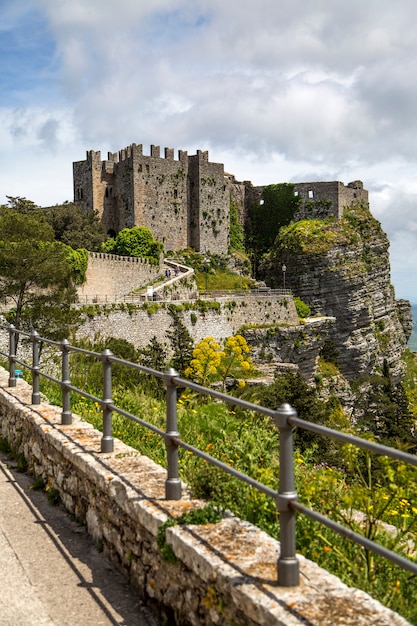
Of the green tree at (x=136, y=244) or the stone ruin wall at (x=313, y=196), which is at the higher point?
the stone ruin wall at (x=313, y=196)

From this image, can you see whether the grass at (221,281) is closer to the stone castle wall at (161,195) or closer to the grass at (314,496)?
the stone castle wall at (161,195)

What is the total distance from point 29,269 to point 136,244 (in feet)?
84.6

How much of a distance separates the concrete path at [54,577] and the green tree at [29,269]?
73.9 feet

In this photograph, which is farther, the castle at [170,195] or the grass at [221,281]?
the castle at [170,195]

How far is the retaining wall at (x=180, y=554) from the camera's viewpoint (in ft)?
9.56

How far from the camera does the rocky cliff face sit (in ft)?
173

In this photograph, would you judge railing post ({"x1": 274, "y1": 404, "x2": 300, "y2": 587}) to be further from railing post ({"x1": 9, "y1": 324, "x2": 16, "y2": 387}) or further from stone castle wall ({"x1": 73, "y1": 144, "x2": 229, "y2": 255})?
stone castle wall ({"x1": 73, "y1": 144, "x2": 229, "y2": 255})

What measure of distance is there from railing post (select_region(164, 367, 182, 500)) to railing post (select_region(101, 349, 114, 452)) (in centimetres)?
111

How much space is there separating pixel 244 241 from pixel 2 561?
6249cm

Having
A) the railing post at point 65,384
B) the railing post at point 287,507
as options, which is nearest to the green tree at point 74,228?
the railing post at point 65,384

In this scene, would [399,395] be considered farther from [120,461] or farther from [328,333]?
[120,461]

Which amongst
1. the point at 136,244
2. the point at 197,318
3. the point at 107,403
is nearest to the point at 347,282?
the point at 136,244

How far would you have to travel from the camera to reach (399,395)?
1714 inches

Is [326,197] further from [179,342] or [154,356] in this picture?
[154,356]
